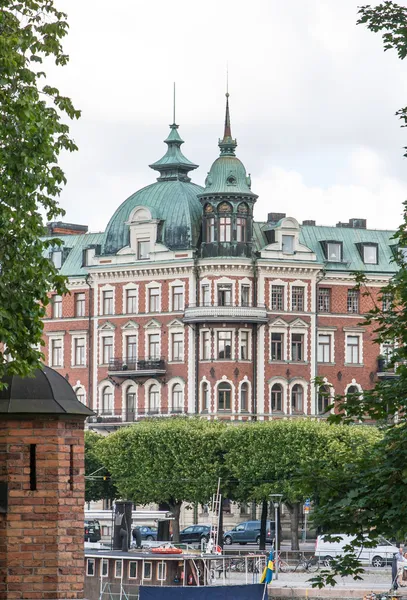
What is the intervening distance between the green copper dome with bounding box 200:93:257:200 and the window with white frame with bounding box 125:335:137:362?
398 inches

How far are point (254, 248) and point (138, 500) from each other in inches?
774

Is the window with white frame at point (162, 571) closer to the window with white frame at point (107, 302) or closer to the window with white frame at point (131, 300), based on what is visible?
the window with white frame at point (131, 300)

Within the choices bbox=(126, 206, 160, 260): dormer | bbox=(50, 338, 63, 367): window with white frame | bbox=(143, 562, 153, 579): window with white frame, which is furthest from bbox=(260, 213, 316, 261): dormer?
bbox=(143, 562, 153, 579): window with white frame

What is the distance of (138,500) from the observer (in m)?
85.6

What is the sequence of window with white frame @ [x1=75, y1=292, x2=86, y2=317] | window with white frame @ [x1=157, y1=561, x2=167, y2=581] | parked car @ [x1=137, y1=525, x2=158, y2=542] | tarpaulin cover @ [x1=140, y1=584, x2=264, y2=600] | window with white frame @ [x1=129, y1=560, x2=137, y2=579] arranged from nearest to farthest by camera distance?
tarpaulin cover @ [x1=140, y1=584, x2=264, y2=600] → window with white frame @ [x1=157, y1=561, x2=167, y2=581] → window with white frame @ [x1=129, y1=560, x2=137, y2=579] → parked car @ [x1=137, y1=525, x2=158, y2=542] → window with white frame @ [x1=75, y1=292, x2=86, y2=317]

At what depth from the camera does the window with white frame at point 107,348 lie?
333 ft

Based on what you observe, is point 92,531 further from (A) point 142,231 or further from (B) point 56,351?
(B) point 56,351

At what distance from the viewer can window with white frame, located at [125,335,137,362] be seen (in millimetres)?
100062

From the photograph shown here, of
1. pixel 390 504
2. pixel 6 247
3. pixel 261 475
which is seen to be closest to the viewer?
pixel 390 504

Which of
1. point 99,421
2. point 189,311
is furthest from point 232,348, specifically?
point 99,421

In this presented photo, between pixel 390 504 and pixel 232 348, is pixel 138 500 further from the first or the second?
pixel 390 504

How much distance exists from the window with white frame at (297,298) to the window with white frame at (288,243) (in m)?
2.16

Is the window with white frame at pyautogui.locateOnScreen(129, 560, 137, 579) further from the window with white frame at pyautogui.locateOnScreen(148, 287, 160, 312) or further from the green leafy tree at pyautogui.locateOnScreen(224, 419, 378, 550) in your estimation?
the window with white frame at pyautogui.locateOnScreen(148, 287, 160, 312)

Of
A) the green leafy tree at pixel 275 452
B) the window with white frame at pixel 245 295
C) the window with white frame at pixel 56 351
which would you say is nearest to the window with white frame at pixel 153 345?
Answer: the window with white frame at pixel 245 295
